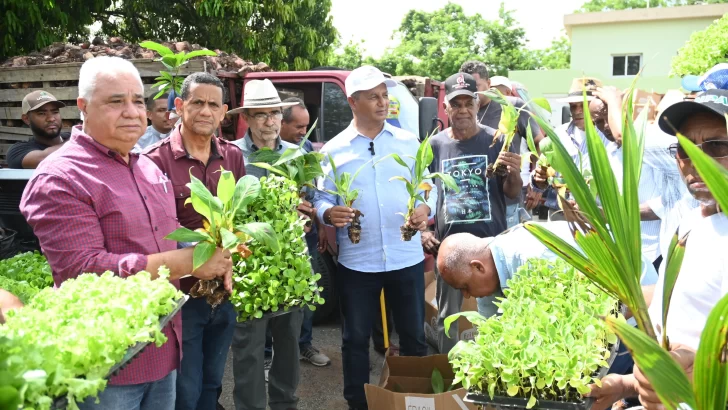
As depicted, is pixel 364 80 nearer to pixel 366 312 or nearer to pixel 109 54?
pixel 366 312

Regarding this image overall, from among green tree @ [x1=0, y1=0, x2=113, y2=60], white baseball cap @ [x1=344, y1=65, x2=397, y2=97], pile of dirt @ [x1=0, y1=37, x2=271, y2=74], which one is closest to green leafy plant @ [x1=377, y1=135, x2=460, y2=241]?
white baseball cap @ [x1=344, y1=65, x2=397, y2=97]

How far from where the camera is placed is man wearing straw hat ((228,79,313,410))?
148 inches

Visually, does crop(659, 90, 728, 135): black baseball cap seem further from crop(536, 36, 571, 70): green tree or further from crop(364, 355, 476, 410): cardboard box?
crop(536, 36, 571, 70): green tree

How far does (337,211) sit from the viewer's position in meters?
4.00

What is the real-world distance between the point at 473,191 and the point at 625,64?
2776 centimetres

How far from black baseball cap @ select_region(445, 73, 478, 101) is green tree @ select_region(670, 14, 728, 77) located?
15.3 feet

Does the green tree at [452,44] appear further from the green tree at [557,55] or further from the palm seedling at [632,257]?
the palm seedling at [632,257]

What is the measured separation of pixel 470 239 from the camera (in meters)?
3.29

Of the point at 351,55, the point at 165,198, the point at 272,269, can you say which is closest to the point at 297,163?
the point at 272,269

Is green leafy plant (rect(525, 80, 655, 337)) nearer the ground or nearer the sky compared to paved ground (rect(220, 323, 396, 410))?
nearer the sky

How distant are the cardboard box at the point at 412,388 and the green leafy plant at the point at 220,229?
3.59 ft

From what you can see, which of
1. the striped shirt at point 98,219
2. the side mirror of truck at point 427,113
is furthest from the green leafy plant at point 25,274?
the side mirror of truck at point 427,113

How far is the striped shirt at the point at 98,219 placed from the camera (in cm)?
251

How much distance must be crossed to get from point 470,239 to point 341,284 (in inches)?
48.7
